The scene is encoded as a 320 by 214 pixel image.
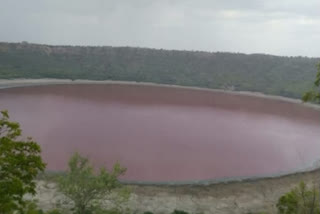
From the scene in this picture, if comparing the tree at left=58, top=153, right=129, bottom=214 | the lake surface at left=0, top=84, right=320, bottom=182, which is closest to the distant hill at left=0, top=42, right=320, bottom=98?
the lake surface at left=0, top=84, right=320, bottom=182

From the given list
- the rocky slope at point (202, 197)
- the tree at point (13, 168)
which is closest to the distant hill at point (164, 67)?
the rocky slope at point (202, 197)

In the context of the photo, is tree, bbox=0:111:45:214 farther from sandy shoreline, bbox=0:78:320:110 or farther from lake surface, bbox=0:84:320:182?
sandy shoreline, bbox=0:78:320:110

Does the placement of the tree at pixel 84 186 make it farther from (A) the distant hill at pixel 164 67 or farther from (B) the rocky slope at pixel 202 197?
(A) the distant hill at pixel 164 67

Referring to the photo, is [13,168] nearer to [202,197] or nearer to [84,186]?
[84,186]

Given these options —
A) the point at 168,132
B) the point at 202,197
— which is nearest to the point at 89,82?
the point at 168,132

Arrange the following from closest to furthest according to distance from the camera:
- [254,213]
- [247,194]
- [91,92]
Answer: [254,213], [247,194], [91,92]

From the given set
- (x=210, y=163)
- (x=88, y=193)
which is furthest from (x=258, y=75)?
(x=88, y=193)

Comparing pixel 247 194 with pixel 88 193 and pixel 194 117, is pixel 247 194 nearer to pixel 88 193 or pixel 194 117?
pixel 88 193
